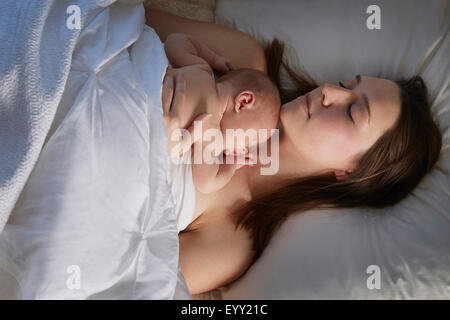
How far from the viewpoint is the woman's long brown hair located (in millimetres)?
1265

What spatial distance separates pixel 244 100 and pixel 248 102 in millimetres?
12

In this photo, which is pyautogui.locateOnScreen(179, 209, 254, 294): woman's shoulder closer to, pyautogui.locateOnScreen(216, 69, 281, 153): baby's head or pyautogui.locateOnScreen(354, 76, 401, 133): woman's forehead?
pyautogui.locateOnScreen(216, 69, 281, 153): baby's head

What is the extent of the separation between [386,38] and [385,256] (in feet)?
2.55

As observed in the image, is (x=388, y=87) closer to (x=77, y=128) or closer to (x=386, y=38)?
(x=386, y=38)

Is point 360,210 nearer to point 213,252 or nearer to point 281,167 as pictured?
point 281,167

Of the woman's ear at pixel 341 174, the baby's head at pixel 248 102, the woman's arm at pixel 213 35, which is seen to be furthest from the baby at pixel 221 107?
the woman's ear at pixel 341 174

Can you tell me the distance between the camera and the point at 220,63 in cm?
138

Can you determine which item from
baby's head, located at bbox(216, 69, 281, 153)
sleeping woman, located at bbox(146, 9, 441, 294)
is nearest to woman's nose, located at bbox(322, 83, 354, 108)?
sleeping woman, located at bbox(146, 9, 441, 294)

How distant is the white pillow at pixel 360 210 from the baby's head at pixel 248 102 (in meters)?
0.31

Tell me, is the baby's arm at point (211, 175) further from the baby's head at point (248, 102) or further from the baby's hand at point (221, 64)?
the baby's hand at point (221, 64)

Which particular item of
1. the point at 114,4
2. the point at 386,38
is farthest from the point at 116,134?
the point at 386,38

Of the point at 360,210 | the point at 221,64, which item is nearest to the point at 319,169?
the point at 360,210

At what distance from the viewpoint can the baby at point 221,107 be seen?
1.17m

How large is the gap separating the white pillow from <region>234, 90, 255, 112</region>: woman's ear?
0.36m
